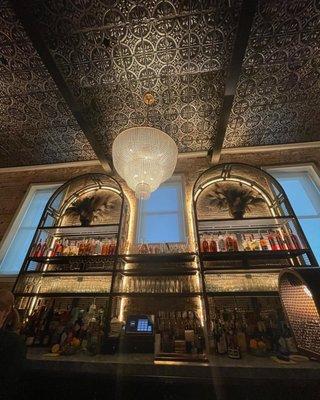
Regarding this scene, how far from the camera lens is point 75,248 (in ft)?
10.6

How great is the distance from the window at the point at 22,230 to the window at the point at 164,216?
191 cm

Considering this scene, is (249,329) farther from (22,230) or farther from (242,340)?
(22,230)

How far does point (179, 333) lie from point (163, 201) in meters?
1.97

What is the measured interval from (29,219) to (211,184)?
130 inches

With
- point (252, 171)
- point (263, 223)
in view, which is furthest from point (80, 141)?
point (263, 223)

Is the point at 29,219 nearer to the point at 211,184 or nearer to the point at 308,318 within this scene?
the point at 211,184

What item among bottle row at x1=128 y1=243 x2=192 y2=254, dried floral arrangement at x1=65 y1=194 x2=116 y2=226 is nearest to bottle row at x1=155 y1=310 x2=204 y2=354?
bottle row at x1=128 y1=243 x2=192 y2=254

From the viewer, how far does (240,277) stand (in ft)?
8.86

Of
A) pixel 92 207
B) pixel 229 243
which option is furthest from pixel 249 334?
pixel 92 207

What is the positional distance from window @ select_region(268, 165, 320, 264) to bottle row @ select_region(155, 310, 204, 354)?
1.87m

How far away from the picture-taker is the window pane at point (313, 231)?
2910 mm

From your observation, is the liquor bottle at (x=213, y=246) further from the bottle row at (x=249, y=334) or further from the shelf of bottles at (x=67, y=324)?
the shelf of bottles at (x=67, y=324)

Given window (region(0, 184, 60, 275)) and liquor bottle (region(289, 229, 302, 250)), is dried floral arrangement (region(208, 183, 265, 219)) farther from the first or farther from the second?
window (region(0, 184, 60, 275))

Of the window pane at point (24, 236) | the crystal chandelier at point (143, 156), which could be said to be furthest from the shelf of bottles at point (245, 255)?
the window pane at point (24, 236)
